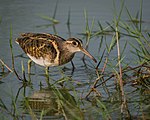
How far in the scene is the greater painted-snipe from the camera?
289 inches

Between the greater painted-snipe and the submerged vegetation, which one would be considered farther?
the greater painted-snipe

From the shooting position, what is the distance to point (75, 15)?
33.4 feet

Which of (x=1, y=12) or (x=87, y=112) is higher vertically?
(x=1, y=12)

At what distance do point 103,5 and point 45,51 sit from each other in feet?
11.8

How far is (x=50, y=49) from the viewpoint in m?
7.39

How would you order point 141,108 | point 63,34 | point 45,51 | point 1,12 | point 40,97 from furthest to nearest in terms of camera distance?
point 1,12
point 63,34
point 45,51
point 40,97
point 141,108

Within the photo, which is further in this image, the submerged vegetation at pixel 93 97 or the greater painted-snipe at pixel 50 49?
the greater painted-snipe at pixel 50 49

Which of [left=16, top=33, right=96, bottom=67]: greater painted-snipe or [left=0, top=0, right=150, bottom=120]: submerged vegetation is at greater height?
[left=16, top=33, right=96, bottom=67]: greater painted-snipe

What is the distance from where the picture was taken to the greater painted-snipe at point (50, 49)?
7336 mm

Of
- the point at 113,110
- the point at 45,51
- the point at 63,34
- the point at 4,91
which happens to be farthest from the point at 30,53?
the point at 113,110

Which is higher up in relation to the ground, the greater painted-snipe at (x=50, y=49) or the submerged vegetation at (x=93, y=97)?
the greater painted-snipe at (x=50, y=49)

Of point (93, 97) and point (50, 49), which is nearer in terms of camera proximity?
point (93, 97)

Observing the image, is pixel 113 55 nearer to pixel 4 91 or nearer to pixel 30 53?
pixel 30 53

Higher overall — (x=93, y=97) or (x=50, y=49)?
(x=50, y=49)
